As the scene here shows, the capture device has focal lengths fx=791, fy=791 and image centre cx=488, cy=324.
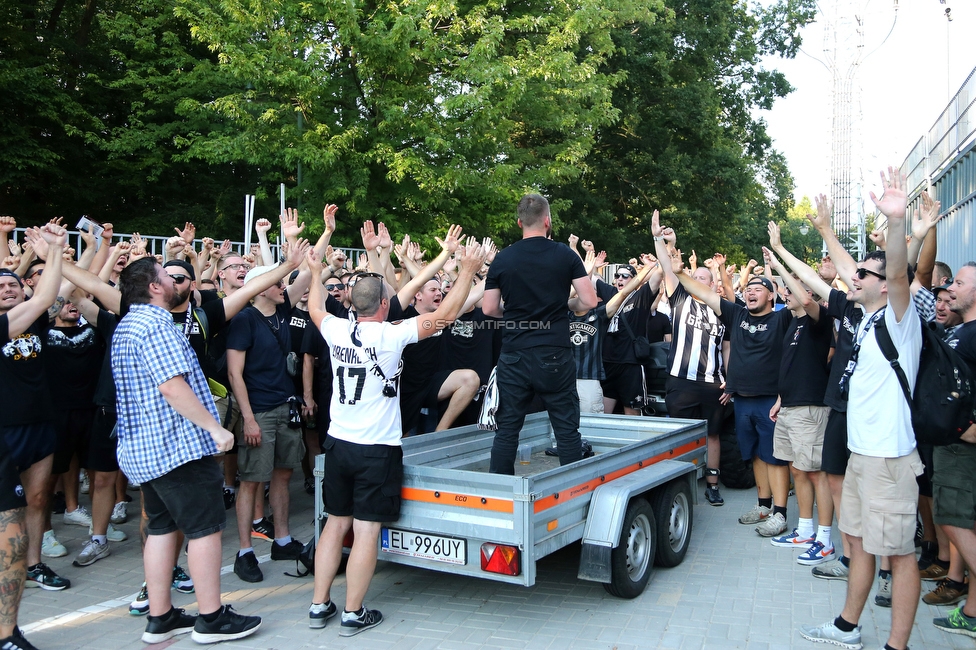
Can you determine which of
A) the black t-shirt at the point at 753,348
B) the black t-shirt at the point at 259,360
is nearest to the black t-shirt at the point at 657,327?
the black t-shirt at the point at 753,348

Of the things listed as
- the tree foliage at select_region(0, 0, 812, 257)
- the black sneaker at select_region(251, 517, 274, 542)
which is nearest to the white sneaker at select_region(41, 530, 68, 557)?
the black sneaker at select_region(251, 517, 274, 542)

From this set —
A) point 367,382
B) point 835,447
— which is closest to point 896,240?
point 835,447

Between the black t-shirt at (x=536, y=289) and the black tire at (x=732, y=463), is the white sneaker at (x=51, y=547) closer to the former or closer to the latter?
the black t-shirt at (x=536, y=289)

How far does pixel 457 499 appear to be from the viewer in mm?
4625

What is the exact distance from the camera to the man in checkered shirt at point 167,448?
14.4ft

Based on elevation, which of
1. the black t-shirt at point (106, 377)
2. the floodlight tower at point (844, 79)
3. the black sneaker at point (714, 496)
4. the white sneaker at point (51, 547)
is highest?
the floodlight tower at point (844, 79)

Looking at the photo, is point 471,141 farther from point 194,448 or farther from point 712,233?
point 712,233

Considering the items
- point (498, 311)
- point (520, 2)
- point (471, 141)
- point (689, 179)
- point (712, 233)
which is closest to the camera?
point (498, 311)

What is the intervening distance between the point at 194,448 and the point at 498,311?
2.18 meters

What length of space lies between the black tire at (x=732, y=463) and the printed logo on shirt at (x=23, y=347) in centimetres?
623

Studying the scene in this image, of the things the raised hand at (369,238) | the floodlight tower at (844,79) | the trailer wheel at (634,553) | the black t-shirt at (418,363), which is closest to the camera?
the trailer wheel at (634,553)

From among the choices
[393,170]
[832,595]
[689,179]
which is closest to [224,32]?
[393,170]

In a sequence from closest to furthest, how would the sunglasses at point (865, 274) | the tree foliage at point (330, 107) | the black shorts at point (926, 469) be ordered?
1. the sunglasses at point (865, 274)
2. the black shorts at point (926, 469)
3. the tree foliage at point (330, 107)

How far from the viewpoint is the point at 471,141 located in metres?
14.2
